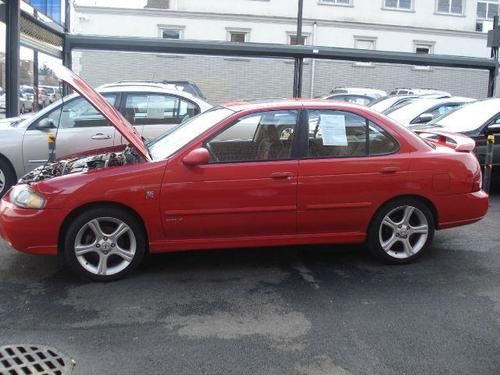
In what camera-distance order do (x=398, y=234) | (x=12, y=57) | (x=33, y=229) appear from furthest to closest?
(x=12, y=57) → (x=398, y=234) → (x=33, y=229)

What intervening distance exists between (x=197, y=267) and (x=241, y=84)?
12.0m

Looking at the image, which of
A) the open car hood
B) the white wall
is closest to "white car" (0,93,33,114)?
the open car hood

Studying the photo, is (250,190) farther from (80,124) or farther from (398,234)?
(80,124)

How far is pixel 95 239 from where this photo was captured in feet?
15.6

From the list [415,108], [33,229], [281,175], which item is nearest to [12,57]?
[33,229]

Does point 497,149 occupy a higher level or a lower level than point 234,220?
higher

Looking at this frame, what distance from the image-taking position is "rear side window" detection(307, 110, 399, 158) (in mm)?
5129

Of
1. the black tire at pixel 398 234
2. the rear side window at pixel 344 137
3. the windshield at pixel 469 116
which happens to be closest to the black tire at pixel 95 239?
the rear side window at pixel 344 137

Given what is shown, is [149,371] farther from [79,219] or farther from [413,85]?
[413,85]

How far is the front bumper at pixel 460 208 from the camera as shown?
5.32 metres

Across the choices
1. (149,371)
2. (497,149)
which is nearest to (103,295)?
(149,371)

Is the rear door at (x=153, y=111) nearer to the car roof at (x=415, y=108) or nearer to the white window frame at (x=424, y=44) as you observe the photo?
the car roof at (x=415, y=108)

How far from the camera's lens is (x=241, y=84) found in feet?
54.7

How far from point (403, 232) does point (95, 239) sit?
8.78 feet
